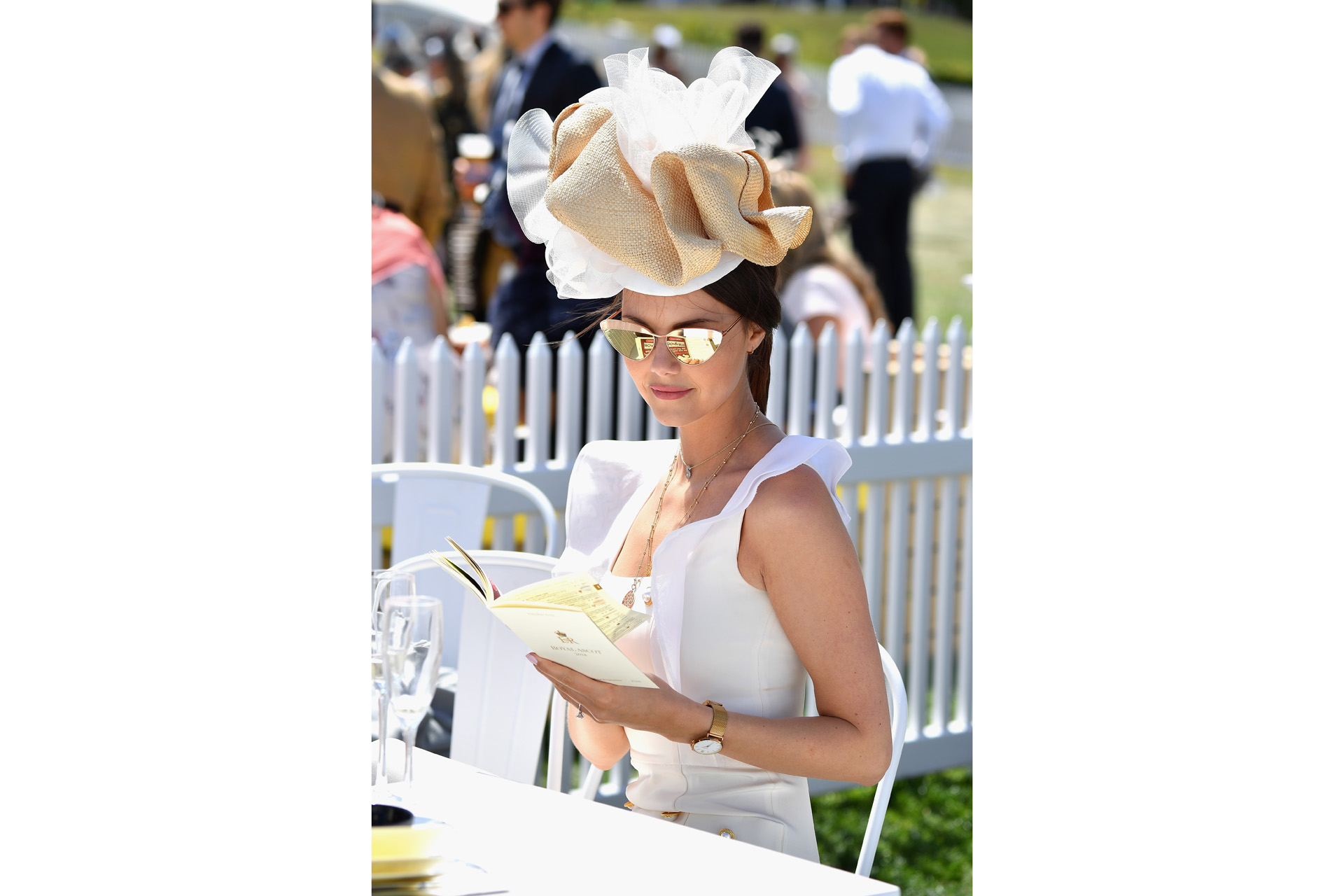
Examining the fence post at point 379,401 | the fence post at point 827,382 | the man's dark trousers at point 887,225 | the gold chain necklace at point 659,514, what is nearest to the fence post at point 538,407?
the fence post at point 379,401

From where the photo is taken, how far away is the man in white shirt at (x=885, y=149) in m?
8.59

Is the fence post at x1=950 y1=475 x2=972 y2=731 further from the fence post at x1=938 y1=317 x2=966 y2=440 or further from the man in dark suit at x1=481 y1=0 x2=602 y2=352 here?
the man in dark suit at x1=481 y1=0 x2=602 y2=352

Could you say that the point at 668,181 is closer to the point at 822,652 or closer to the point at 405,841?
the point at 822,652

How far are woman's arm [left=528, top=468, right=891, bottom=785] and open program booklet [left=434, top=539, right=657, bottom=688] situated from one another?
0.56 feet

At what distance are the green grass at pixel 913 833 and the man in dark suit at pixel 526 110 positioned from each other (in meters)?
1.84

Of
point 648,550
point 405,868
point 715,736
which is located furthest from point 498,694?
point 405,868

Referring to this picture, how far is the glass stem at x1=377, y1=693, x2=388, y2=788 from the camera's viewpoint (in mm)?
1821

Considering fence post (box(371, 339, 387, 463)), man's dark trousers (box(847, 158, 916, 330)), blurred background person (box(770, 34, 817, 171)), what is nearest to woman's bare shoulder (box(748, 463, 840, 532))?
fence post (box(371, 339, 387, 463))

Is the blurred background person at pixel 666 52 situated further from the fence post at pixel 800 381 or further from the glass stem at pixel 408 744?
the glass stem at pixel 408 744
